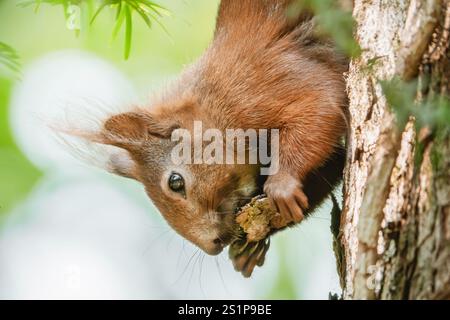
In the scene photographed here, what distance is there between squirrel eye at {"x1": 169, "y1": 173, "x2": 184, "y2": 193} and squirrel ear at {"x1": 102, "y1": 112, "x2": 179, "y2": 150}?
0.25 m

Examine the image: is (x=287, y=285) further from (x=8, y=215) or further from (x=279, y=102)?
(x=8, y=215)

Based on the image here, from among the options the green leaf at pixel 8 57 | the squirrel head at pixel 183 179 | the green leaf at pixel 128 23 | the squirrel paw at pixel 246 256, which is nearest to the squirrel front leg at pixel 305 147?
the squirrel head at pixel 183 179

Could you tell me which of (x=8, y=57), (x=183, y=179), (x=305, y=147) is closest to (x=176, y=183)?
(x=183, y=179)

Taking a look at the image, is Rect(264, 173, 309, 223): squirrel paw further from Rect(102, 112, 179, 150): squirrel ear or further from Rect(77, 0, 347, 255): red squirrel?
Rect(102, 112, 179, 150): squirrel ear

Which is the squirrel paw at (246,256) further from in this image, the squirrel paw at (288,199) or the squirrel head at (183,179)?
the squirrel paw at (288,199)

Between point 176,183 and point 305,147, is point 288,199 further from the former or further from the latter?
point 176,183

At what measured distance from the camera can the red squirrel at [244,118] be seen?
3414mm

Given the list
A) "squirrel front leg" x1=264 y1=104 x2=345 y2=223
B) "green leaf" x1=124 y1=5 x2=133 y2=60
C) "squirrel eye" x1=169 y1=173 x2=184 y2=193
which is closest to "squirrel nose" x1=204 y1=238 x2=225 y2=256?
"squirrel eye" x1=169 y1=173 x2=184 y2=193

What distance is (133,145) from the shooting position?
3.73m

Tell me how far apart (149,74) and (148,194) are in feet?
8.56

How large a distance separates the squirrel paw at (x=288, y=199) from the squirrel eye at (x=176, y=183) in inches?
23.3

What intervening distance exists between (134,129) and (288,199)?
107 cm

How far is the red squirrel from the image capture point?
11.2ft
